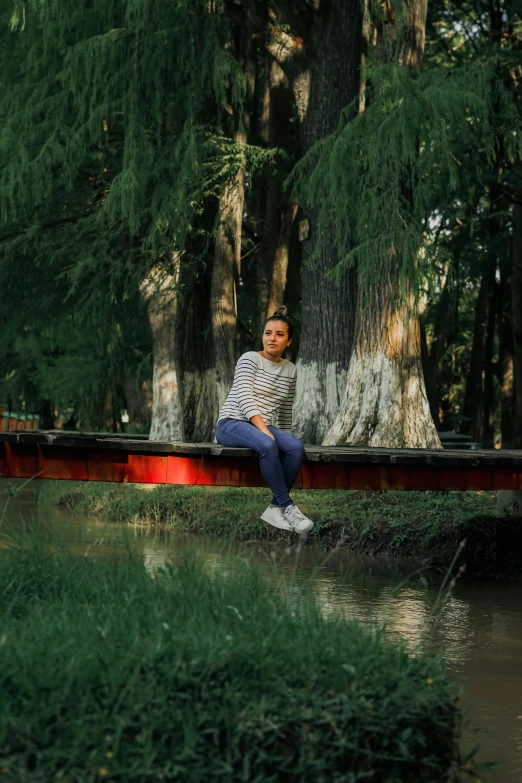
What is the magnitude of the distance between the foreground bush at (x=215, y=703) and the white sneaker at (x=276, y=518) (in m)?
3.28

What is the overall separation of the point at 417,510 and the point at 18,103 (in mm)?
9108

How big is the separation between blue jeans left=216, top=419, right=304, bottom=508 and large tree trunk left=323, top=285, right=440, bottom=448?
16.8 ft

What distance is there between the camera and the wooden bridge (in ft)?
31.8

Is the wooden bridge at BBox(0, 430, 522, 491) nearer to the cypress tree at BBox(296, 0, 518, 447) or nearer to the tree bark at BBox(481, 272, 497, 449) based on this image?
the cypress tree at BBox(296, 0, 518, 447)

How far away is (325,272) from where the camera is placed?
15.9 metres

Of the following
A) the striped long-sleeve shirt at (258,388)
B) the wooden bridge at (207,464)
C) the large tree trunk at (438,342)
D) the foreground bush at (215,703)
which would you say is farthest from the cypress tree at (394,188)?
the large tree trunk at (438,342)

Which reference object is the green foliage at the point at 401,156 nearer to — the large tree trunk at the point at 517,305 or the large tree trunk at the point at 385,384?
the large tree trunk at the point at 385,384

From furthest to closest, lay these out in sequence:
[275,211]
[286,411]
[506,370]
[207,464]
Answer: [506,370]
[275,211]
[207,464]
[286,411]

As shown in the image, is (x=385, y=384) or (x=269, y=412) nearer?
(x=269, y=412)

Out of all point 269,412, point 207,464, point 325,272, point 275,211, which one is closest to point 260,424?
point 269,412

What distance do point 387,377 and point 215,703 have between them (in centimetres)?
1004

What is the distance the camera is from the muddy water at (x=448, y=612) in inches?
240

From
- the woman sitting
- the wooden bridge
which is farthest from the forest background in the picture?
the woman sitting

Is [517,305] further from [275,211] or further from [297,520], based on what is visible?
[297,520]
